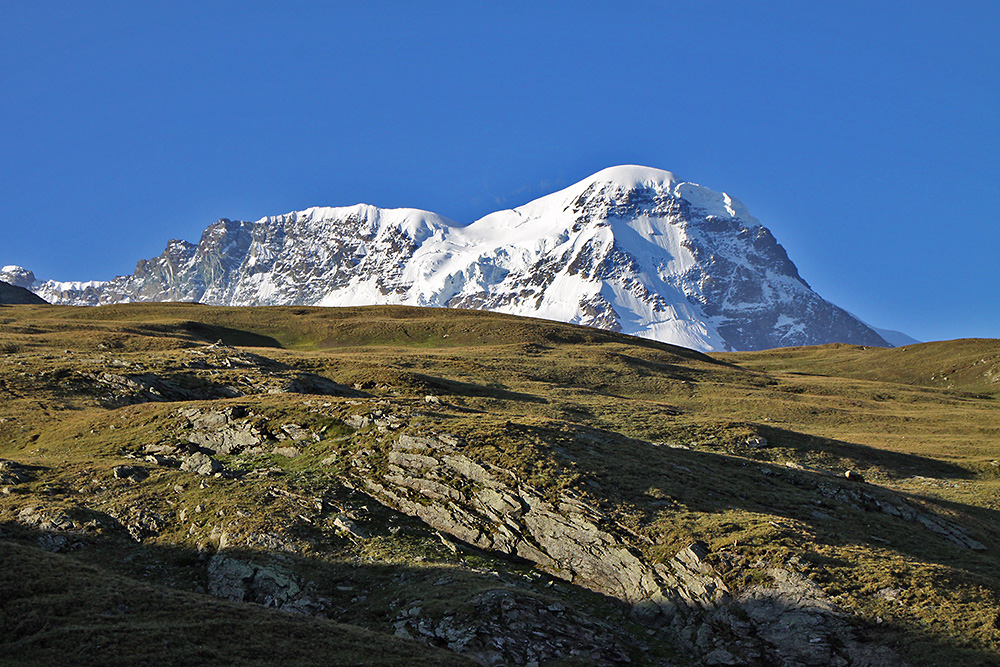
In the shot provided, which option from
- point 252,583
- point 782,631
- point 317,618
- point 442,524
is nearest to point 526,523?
point 442,524

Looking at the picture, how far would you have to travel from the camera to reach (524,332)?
124m

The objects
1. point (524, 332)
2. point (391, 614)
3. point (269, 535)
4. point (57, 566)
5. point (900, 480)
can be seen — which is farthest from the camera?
point (524, 332)

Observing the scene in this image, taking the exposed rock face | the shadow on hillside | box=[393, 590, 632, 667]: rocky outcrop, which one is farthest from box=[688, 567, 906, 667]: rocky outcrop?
the exposed rock face

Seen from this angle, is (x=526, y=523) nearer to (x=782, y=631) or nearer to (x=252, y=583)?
(x=782, y=631)

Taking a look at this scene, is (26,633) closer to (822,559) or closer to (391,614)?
(391,614)

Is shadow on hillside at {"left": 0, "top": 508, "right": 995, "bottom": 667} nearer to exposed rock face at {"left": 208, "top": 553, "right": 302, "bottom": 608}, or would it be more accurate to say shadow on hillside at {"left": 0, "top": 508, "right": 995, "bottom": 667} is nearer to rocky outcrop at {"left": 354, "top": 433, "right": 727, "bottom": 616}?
exposed rock face at {"left": 208, "top": 553, "right": 302, "bottom": 608}

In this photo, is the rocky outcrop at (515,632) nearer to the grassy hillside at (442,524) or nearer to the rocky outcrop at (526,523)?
the grassy hillside at (442,524)

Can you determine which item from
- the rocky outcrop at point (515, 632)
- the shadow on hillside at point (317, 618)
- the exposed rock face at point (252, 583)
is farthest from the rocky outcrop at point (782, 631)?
the exposed rock face at point (252, 583)

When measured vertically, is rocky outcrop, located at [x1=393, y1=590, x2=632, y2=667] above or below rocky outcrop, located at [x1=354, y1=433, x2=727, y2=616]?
below

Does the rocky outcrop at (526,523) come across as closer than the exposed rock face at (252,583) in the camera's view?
No

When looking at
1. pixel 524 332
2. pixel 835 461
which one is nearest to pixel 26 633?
pixel 835 461

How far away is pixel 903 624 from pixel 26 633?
20.9 m

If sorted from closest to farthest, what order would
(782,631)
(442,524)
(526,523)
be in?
Answer: (782,631) → (526,523) → (442,524)

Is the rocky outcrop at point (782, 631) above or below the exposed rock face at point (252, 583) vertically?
above
